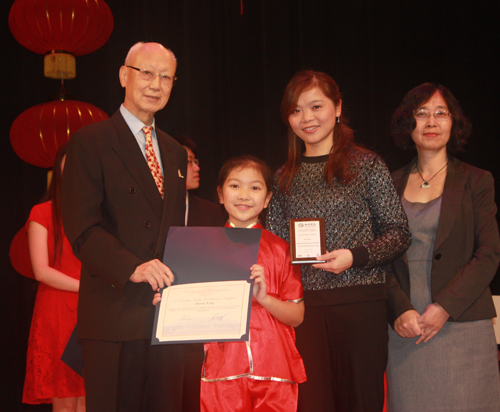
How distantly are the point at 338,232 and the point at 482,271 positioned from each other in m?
0.69

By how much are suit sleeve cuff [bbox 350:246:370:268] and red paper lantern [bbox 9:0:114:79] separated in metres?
2.89

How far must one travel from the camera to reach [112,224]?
5.70ft

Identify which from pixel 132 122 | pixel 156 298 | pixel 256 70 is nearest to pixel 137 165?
pixel 132 122

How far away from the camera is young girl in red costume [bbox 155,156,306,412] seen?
1.71 metres

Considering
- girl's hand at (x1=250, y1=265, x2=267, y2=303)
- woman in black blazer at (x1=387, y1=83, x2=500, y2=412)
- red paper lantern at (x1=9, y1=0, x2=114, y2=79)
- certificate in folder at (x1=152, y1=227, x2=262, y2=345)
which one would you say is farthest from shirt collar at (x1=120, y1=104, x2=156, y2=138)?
Answer: red paper lantern at (x1=9, y1=0, x2=114, y2=79)

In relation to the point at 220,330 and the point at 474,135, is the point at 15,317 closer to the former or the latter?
the point at 220,330

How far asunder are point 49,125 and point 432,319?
2.94 meters

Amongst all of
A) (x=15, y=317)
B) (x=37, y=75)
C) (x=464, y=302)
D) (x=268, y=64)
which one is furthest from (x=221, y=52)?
(x=464, y=302)

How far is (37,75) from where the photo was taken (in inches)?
172

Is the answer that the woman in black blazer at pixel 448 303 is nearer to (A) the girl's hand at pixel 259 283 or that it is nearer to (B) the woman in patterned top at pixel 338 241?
(B) the woman in patterned top at pixel 338 241

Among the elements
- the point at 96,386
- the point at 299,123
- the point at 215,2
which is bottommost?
the point at 96,386

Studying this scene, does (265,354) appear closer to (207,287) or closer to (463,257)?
(207,287)

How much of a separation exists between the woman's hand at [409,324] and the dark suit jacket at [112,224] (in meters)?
1.04
